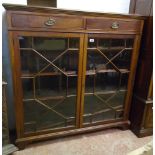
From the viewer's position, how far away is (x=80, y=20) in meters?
1.46

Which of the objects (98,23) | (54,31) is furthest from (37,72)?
(98,23)

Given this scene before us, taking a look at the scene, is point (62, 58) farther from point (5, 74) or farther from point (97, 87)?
point (5, 74)

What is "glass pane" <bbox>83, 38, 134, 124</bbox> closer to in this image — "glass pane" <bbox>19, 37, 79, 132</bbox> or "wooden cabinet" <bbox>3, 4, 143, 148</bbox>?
"wooden cabinet" <bbox>3, 4, 143, 148</bbox>

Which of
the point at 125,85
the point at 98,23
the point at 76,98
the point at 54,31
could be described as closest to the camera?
the point at 54,31

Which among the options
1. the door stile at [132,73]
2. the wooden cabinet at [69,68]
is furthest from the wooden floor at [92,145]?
the door stile at [132,73]

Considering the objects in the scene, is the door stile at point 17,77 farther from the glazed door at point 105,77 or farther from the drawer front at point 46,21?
the glazed door at point 105,77

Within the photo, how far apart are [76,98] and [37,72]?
18.2 inches

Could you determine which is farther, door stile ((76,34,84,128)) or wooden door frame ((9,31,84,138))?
door stile ((76,34,84,128))

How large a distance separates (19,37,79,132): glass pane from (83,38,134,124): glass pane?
16 cm

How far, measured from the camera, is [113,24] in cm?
156

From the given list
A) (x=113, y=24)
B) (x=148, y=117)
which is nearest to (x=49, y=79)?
(x=113, y=24)

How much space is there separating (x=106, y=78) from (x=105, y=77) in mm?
17

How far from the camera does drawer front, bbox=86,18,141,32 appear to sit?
59.2 inches

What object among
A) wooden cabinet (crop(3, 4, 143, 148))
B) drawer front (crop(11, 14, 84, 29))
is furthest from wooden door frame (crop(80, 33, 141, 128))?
drawer front (crop(11, 14, 84, 29))
